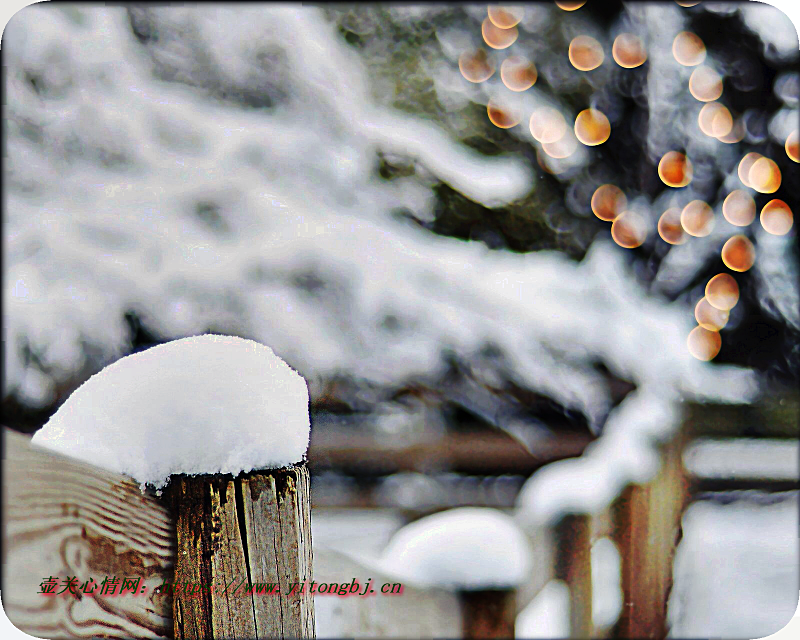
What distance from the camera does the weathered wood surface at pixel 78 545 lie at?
0.40 meters

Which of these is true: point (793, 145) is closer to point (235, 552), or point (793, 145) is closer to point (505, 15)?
point (505, 15)

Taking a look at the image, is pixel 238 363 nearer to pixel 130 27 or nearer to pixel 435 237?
pixel 435 237

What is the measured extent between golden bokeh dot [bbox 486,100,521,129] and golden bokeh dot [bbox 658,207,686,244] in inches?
48.7

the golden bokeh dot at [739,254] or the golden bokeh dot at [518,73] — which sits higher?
the golden bokeh dot at [518,73]

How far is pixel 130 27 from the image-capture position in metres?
2.07

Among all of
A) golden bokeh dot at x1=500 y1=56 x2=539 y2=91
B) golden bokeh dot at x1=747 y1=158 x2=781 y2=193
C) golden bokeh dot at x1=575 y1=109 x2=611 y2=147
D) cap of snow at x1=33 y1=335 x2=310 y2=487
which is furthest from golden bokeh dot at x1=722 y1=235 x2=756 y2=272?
cap of snow at x1=33 y1=335 x2=310 y2=487

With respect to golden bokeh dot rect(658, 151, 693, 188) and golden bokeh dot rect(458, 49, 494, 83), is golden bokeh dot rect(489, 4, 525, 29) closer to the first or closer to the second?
golden bokeh dot rect(458, 49, 494, 83)

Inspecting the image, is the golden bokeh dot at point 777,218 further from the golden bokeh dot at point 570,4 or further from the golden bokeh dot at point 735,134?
the golden bokeh dot at point 570,4

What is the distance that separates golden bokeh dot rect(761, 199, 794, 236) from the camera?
3629 millimetres

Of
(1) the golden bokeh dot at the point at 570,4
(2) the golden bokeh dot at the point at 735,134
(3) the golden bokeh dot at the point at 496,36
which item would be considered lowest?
(2) the golden bokeh dot at the point at 735,134

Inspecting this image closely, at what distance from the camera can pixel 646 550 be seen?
231 cm

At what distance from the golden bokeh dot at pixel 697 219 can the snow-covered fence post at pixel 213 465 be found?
11.6 ft

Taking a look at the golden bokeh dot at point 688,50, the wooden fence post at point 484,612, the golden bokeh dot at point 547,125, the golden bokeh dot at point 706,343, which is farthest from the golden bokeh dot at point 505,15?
the wooden fence post at point 484,612

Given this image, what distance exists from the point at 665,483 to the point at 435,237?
1.43m
